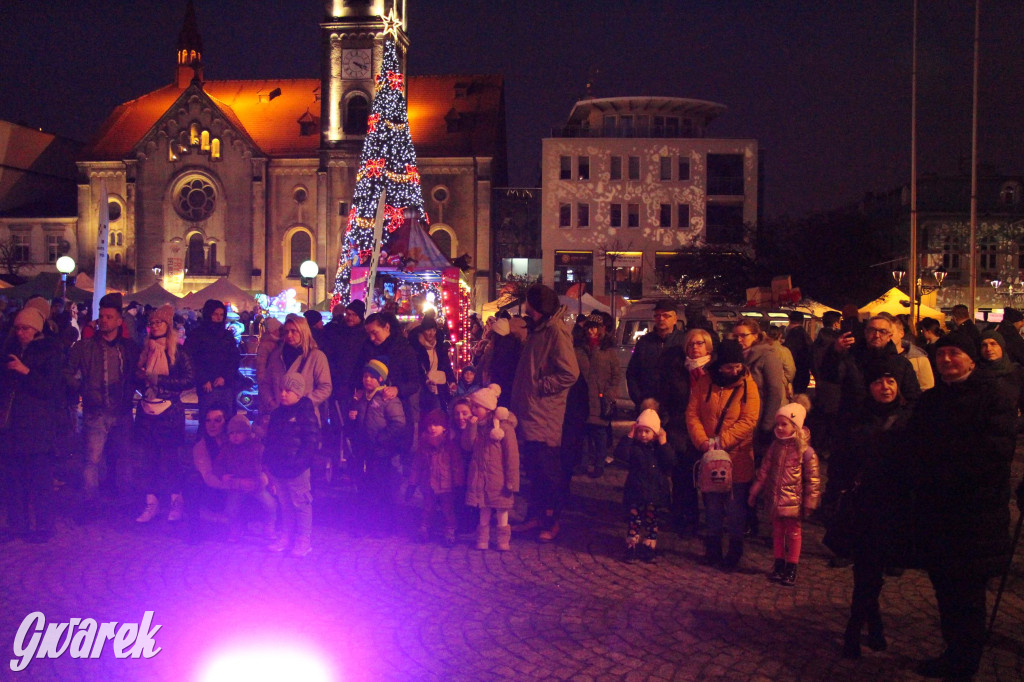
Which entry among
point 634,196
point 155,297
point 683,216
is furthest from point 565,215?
point 155,297

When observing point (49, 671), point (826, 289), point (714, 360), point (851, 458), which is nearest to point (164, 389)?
point (49, 671)

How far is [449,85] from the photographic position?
5575cm

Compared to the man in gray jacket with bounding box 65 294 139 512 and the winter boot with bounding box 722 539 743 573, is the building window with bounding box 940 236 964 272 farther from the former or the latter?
the man in gray jacket with bounding box 65 294 139 512

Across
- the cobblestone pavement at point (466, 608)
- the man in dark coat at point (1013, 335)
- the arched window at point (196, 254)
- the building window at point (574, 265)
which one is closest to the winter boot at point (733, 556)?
the cobblestone pavement at point (466, 608)

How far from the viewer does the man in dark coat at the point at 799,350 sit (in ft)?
36.7

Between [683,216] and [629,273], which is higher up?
[683,216]

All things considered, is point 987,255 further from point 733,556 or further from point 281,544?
point 281,544

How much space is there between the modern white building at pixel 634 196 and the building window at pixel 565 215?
0.06 metres

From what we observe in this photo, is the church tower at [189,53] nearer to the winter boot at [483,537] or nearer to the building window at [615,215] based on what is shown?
the building window at [615,215]

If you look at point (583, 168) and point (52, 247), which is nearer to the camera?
point (583, 168)

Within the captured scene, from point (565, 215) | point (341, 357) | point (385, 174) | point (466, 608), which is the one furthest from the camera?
point (565, 215)

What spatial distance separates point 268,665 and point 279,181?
163 feet

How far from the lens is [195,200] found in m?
52.2

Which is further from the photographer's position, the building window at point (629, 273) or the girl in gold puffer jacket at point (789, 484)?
the building window at point (629, 273)
